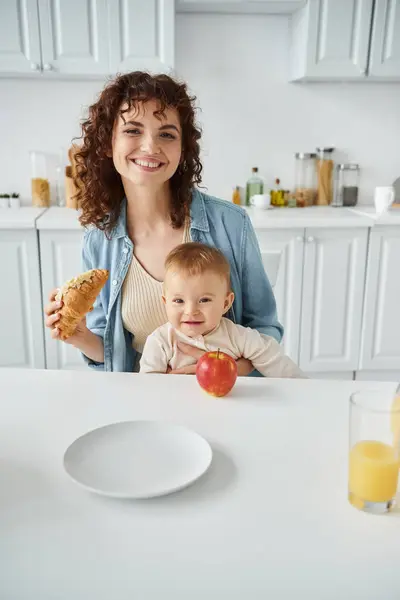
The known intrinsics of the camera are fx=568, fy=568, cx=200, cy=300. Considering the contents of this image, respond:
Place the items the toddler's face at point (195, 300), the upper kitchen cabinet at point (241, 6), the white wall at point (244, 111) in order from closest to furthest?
the toddler's face at point (195, 300)
the upper kitchen cabinet at point (241, 6)
the white wall at point (244, 111)

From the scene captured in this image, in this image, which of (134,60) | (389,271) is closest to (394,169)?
(389,271)

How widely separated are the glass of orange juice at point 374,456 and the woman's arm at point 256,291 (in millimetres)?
753

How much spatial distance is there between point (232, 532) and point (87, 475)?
0.23m

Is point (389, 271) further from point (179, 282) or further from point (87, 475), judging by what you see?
point (87, 475)

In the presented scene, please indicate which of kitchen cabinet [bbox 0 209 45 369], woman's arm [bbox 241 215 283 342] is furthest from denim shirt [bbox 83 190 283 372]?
kitchen cabinet [bbox 0 209 45 369]

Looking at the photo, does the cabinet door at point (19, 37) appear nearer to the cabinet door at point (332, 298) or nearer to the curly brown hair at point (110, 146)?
the curly brown hair at point (110, 146)

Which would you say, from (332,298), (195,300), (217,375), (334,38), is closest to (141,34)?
(334,38)

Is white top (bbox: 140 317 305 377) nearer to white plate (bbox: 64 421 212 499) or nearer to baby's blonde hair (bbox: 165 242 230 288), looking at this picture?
baby's blonde hair (bbox: 165 242 230 288)

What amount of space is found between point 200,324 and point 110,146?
55cm

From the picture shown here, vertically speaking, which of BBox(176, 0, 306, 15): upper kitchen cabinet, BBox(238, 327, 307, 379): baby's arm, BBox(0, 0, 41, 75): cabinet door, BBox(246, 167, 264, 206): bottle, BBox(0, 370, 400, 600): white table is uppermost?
BBox(176, 0, 306, 15): upper kitchen cabinet

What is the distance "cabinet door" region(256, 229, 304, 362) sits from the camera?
2.67m

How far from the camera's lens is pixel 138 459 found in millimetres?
850

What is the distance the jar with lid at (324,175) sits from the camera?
3084 millimetres

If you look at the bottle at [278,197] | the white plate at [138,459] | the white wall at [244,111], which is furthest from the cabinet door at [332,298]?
the white plate at [138,459]
